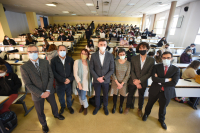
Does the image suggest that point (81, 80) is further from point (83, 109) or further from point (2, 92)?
point (2, 92)

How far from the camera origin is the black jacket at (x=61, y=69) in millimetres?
2109

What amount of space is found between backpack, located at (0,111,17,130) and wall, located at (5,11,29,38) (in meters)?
14.4

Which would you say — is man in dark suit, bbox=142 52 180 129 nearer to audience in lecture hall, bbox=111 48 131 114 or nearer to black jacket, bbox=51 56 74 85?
audience in lecture hall, bbox=111 48 131 114

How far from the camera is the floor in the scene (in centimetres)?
211

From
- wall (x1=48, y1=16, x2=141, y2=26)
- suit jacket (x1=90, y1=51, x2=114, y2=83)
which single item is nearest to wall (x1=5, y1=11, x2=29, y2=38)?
wall (x1=48, y1=16, x2=141, y2=26)

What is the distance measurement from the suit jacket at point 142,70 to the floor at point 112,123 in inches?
37.7

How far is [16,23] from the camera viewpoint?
12.5 meters

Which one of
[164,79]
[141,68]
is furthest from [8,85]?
[164,79]

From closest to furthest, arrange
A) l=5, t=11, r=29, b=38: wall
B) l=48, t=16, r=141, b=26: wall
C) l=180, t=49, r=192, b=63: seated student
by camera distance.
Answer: l=180, t=49, r=192, b=63: seated student < l=5, t=11, r=29, b=38: wall < l=48, t=16, r=141, b=26: wall

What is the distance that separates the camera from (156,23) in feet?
46.0

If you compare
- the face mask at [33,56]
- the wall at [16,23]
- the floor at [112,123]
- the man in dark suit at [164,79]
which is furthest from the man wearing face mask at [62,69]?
the wall at [16,23]

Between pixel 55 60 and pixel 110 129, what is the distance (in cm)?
199

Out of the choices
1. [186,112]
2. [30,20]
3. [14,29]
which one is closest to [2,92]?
[186,112]

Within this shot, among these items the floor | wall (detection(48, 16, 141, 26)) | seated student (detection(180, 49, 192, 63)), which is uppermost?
wall (detection(48, 16, 141, 26))
